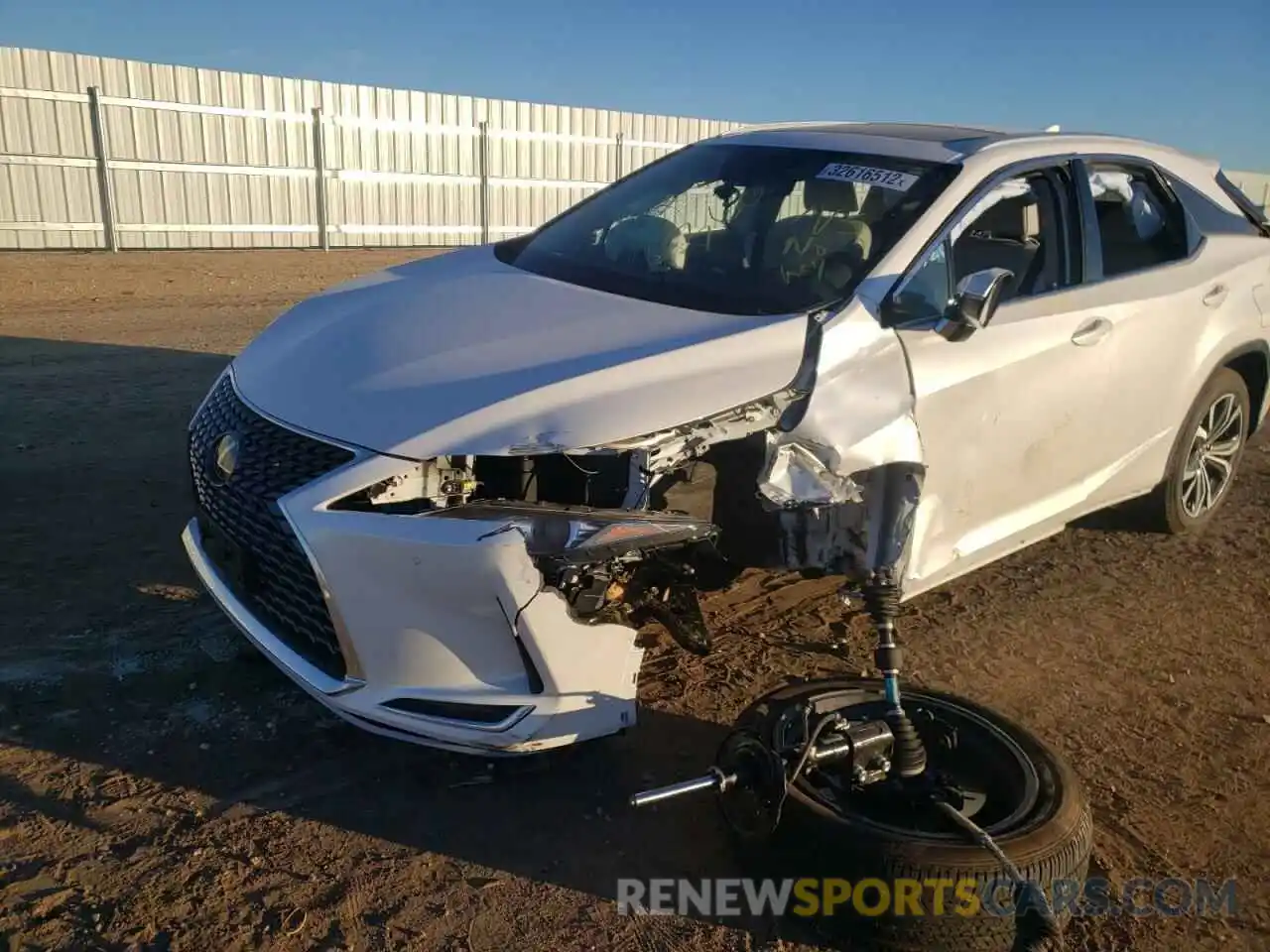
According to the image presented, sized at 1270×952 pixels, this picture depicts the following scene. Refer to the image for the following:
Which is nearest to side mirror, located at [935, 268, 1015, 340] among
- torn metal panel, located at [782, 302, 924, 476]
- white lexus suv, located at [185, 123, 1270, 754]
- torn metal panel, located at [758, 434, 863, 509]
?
white lexus suv, located at [185, 123, 1270, 754]

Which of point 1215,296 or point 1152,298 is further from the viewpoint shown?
point 1215,296

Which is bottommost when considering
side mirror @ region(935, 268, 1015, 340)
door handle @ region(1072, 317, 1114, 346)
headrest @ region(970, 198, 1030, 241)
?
door handle @ region(1072, 317, 1114, 346)

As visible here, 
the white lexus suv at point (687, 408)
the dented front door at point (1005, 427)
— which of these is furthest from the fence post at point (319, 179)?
the dented front door at point (1005, 427)

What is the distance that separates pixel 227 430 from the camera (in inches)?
122

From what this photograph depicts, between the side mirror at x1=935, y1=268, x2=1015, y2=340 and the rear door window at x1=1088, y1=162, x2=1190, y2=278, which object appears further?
the rear door window at x1=1088, y1=162, x2=1190, y2=278

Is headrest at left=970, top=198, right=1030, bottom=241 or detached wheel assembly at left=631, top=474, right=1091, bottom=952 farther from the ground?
headrest at left=970, top=198, right=1030, bottom=241

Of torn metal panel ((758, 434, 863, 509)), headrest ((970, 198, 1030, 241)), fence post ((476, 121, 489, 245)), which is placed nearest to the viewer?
torn metal panel ((758, 434, 863, 509))

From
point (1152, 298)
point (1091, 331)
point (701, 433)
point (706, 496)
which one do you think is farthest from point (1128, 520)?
point (701, 433)

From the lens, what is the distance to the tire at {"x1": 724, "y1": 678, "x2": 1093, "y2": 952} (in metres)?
2.41

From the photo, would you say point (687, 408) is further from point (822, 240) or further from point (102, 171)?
point (102, 171)

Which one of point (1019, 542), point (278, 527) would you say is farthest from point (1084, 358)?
point (278, 527)

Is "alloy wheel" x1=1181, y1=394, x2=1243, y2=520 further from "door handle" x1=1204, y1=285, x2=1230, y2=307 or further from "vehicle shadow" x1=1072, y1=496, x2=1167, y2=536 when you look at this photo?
"door handle" x1=1204, y1=285, x2=1230, y2=307

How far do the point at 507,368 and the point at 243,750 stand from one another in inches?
54.9

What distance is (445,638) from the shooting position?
266 cm
